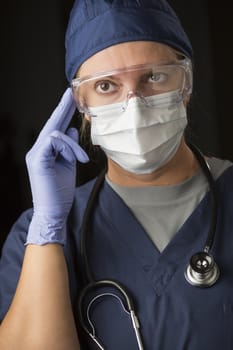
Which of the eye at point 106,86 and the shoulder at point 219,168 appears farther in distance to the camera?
the shoulder at point 219,168

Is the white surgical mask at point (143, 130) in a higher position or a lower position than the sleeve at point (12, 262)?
higher

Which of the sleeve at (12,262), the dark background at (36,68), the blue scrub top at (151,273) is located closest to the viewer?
the blue scrub top at (151,273)

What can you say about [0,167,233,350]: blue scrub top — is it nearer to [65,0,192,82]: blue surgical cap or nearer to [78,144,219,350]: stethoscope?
[78,144,219,350]: stethoscope

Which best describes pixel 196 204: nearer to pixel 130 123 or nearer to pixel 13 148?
pixel 130 123

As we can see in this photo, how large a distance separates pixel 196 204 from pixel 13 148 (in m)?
0.84

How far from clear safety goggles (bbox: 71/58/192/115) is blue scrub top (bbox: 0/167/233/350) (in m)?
0.22

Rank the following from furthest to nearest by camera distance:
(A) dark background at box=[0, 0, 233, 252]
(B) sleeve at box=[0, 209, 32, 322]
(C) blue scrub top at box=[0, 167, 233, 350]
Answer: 1. (A) dark background at box=[0, 0, 233, 252]
2. (B) sleeve at box=[0, 209, 32, 322]
3. (C) blue scrub top at box=[0, 167, 233, 350]

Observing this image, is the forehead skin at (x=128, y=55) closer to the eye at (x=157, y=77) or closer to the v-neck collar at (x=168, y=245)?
the eye at (x=157, y=77)

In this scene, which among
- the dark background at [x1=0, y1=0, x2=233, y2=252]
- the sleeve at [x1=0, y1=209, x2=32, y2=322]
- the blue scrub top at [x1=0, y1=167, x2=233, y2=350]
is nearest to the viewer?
the blue scrub top at [x1=0, y1=167, x2=233, y2=350]

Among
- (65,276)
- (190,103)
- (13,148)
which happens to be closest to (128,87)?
(190,103)

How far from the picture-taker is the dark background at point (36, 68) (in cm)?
180

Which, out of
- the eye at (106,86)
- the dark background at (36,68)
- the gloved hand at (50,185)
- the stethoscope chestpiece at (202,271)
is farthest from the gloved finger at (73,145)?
the dark background at (36,68)

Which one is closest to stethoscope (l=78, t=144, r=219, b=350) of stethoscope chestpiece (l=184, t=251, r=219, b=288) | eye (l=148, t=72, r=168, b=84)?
stethoscope chestpiece (l=184, t=251, r=219, b=288)

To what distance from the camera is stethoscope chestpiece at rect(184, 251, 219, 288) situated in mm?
1014
